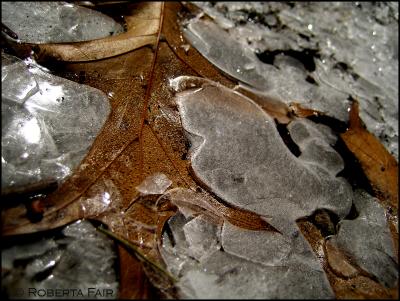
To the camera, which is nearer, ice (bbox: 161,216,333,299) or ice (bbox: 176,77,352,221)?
ice (bbox: 161,216,333,299)

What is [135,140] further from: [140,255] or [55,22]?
[55,22]

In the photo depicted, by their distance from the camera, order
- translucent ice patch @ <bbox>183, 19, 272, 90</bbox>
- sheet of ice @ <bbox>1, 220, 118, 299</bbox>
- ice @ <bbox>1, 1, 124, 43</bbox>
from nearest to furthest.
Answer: sheet of ice @ <bbox>1, 220, 118, 299</bbox> → ice @ <bbox>1, 1, 124, 43</bbox> → translucent ice patch @ <bbox>183, 19, 272, 90</bbox>

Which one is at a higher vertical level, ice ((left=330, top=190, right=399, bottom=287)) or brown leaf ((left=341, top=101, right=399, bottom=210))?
brown leaf ((left=341, top=101, right=399, bottom=210))

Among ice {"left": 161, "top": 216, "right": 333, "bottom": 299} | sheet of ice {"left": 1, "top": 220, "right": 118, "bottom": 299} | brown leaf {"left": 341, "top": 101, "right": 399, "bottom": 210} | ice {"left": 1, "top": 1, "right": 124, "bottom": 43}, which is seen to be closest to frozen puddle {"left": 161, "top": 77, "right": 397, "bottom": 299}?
ice {"left": 161, "top": 216, "right": 333, "bottom": 299}

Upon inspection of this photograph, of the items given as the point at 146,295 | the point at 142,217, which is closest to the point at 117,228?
the point at 142,217

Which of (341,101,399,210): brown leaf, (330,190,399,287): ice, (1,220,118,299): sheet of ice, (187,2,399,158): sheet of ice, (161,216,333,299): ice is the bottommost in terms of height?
(1,220,118,299): sheet of ice

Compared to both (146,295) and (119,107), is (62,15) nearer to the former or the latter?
(119,107)

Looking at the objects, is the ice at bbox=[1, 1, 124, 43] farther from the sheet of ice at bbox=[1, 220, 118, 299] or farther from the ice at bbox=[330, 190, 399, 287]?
the ice at bbox=[330, 190, 399, 287]

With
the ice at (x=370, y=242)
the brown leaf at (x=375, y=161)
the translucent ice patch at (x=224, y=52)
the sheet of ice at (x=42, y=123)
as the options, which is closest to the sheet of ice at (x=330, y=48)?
the translucent ice patch at (x=224, y=52)
